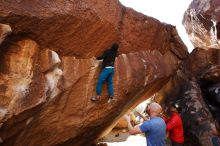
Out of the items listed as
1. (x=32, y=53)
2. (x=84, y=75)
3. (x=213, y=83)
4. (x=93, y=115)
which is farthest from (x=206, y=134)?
(x=32, y=53)

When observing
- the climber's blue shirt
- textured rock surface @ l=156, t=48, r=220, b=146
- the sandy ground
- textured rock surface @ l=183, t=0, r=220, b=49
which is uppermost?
textured rock surface @ l=183, t=0, r=220, b=49

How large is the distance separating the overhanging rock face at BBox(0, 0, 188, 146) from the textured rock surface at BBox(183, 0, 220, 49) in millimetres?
Answer: 5879

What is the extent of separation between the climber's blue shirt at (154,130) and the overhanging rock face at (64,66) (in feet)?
7.92

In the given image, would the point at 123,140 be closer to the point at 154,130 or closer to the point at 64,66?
the point at 64,66

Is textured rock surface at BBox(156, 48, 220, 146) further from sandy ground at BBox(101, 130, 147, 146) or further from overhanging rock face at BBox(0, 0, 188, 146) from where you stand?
sandy ground at BBox(101, 130, 147, 146)

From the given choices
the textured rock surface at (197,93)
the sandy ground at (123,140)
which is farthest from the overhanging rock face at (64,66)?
the sandy ground at (123,140)

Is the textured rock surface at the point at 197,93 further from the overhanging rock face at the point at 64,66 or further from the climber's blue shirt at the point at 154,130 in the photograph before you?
the climber's blue shirt at the point at 154,130

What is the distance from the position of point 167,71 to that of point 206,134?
231 cm

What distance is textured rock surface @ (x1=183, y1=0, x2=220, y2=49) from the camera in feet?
47.0

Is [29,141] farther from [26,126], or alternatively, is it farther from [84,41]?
[84,41]

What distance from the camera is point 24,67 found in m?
5.97

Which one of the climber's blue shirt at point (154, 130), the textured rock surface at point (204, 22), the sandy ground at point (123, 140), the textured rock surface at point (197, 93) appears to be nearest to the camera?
the climber's blue shirt at point (154, 130)

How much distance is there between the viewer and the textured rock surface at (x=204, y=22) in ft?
47.0

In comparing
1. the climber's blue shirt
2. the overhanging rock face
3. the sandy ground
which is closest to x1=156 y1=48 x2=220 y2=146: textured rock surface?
the overhanging rock face
